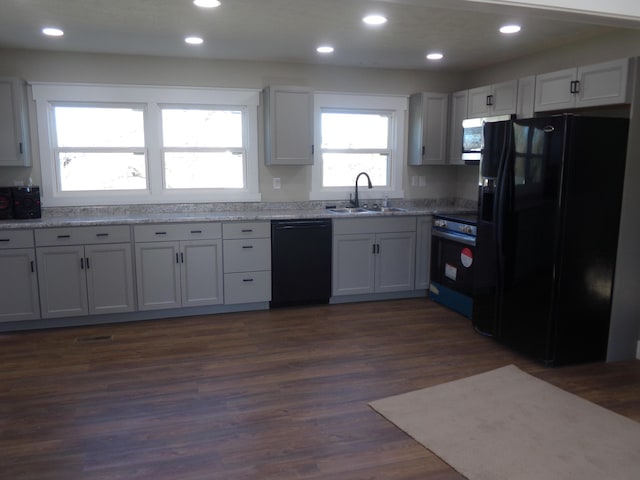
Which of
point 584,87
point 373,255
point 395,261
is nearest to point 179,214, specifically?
point 373,255

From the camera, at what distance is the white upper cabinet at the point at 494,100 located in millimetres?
4429

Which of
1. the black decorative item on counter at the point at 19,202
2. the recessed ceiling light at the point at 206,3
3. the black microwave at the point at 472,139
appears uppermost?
the recessed ceiling light at the point at 206,3

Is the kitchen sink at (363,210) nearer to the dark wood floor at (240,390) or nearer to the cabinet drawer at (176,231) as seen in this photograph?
the dark wood floor at (240,390)

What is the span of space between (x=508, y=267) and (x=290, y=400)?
1868mm

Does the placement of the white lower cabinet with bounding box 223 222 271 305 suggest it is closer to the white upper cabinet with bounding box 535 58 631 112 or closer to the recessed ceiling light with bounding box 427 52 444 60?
the recessed ceiling light with bounding box 427 52 444 60

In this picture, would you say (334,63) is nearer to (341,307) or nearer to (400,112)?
(400,112)

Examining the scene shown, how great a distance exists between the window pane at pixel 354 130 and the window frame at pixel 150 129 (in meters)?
0.79

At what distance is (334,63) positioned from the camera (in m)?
5.08

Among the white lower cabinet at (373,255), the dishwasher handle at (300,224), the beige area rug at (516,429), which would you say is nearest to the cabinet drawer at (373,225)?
the white lower cabinet at (373,255)

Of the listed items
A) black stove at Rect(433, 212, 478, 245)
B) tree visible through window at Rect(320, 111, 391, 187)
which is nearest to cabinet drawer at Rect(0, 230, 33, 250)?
tree visible through window at Rect(320, 111, 391, 187)

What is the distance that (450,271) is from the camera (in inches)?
191

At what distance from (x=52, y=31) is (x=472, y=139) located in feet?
12.1

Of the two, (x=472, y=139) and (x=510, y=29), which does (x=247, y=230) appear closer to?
(x=472, y=139)

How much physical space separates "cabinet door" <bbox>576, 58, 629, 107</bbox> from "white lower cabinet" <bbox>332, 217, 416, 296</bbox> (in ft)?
6.34
